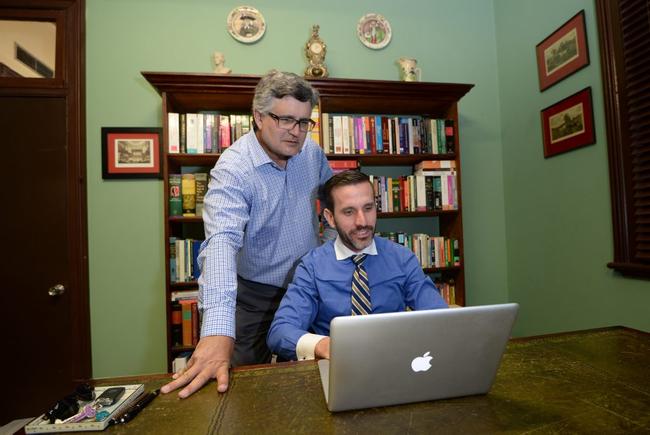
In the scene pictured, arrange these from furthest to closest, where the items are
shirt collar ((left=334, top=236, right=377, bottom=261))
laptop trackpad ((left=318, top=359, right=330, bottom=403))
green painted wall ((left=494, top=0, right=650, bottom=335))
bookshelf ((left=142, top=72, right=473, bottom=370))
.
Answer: bookshelf ((left=142, top=72, right=473, bottom=370)), green painted wall ((left=494, top=0, right=650, bottom=335)), shirt collar ((left=334, top=236, right=377, bottom=261)), laptop trackpad ((left=318, top=359, right=330, bottom=403))

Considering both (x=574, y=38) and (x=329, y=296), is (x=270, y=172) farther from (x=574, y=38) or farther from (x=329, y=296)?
(x=574, y=38)

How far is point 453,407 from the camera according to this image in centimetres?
72

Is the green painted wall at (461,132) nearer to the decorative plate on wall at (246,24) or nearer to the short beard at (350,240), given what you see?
the decorative plate on wall at (246,24)

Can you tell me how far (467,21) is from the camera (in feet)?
9.69

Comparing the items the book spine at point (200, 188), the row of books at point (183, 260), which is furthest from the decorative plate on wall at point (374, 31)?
the row of books at point (183, 260)

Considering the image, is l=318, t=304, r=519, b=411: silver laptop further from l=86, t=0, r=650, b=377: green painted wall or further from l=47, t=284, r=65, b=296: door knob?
l=47, t=284, r=65, b=296: door knob

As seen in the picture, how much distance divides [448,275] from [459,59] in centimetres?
176

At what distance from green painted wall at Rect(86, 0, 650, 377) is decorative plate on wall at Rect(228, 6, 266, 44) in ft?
0.18

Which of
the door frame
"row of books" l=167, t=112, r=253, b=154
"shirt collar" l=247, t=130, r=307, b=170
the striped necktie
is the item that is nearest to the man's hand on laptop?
the striped necktie

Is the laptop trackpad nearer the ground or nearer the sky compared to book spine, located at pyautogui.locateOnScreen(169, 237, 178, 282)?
nearer the ground

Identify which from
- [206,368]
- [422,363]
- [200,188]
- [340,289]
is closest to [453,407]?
[422,363]

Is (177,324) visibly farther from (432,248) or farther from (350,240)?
(432,248)

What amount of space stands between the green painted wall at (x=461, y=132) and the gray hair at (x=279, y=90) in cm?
146

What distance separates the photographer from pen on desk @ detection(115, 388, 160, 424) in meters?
0.71
